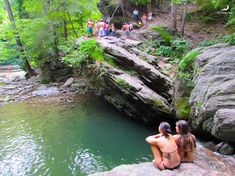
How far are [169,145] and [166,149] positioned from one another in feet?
0.42

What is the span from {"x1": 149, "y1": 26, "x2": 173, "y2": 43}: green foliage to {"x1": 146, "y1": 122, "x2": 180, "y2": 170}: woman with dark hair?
15.7 metres

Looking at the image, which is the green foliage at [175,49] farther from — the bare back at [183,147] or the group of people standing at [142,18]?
the bare back at [183,147]

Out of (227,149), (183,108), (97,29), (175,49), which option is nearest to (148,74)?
(183,108)

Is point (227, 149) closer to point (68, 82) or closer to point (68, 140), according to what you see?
point (68, 140)

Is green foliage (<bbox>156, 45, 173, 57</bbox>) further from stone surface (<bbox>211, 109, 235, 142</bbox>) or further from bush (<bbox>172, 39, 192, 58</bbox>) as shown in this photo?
stone surface (<bbox>211, 109, 235, 142</bbox>)

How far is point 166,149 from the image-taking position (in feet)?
20.2

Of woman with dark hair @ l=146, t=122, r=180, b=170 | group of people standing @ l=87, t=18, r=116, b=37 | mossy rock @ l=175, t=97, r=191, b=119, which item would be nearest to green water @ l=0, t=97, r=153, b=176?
mossy rock @ l=175, t=97, r=191, b=119

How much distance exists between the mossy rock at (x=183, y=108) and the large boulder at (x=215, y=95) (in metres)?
0.69

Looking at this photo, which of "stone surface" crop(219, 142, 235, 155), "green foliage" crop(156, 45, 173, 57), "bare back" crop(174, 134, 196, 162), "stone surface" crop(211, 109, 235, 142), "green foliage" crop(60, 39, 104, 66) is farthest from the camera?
"green foliage" crop(156, 45, 173, 57)

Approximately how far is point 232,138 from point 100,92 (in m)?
10.4

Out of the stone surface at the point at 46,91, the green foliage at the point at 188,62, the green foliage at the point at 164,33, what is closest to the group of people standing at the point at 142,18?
the green foliage at the point at 164,33

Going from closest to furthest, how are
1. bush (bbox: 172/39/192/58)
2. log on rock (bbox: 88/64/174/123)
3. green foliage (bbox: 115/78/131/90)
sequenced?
1. log on rock (bbox: 88/64/174/123)
2. green foliage (bbox: 115/78/131/90)
3. bush (bbox: 172/39/192/58)

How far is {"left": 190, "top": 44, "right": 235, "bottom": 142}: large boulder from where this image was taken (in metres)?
8.38

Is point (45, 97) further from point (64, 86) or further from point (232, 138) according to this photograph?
point (232, 138)
